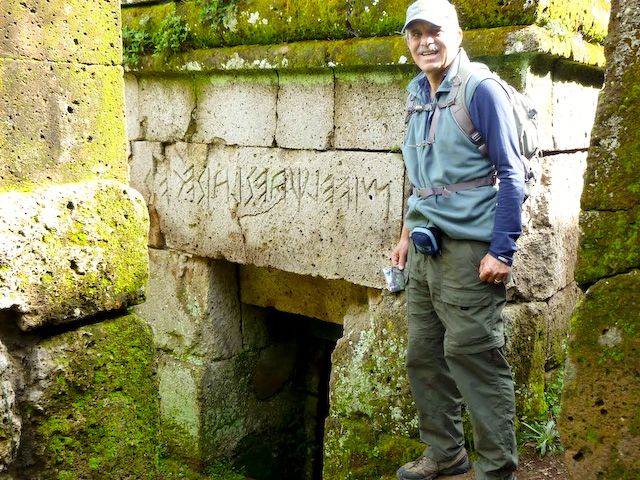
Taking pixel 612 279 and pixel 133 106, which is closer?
pixel 612 279

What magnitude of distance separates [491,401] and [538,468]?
0.73 metres

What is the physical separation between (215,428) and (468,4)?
3.10m

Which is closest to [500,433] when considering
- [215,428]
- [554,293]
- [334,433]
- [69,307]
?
[554,293]

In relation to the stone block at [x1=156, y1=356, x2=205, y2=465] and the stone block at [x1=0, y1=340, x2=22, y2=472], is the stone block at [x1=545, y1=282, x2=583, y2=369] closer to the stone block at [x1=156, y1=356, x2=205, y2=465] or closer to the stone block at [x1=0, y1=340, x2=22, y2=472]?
the stone block at [x1=156, y1=356, x2=205, y2=465]

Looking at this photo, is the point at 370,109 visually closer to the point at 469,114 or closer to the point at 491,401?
the point at 469,114

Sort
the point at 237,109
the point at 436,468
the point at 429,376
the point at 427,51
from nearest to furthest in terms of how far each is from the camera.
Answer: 1. the point at 427,51
2. the point at 429,376
3. the point at 436,468
4. the point at 237,109

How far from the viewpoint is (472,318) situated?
2723 millimetres

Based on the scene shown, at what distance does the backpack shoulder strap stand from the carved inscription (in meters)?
0.88

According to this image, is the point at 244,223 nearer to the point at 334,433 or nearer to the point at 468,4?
the point at 334,433

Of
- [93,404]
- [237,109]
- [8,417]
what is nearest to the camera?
[8,417]

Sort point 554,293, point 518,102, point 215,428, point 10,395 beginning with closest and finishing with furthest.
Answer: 1. point 10,395
2. point 518,102
3. point 554,293
4. point 215,428

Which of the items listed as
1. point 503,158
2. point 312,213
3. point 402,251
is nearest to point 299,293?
point 312,213

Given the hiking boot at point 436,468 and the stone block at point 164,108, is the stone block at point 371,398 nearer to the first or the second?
the hiking boot at point 436,468

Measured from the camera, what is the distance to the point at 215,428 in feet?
15.2
